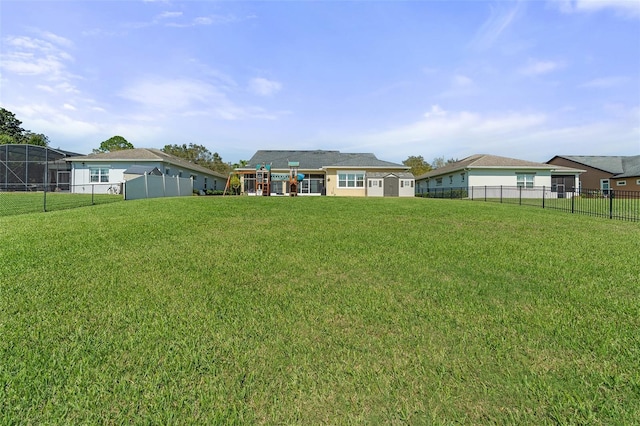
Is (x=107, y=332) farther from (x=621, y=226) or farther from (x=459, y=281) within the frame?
(x=621, y=226)

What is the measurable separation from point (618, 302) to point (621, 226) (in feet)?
22.9

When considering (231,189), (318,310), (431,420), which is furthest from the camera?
(231,189)

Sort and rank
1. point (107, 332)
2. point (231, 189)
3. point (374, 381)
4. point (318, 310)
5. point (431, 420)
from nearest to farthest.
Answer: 1. point (431, 420)
2. point (374, 381)
3. point (107, 332)
4. point (318, 310)
5. point (231, 189)

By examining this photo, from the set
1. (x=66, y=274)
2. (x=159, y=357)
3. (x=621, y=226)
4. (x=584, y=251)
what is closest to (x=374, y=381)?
(x=159, y=357)

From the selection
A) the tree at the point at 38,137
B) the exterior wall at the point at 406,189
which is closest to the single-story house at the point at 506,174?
the exterior wall at the point at 406,189

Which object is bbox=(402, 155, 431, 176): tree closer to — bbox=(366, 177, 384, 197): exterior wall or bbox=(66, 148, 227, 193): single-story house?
bbox=(366, 177, 384, 197): exterior wall

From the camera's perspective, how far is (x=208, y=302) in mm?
3539

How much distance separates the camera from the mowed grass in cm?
211

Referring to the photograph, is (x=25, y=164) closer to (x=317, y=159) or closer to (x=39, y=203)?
(x=39, y=203)

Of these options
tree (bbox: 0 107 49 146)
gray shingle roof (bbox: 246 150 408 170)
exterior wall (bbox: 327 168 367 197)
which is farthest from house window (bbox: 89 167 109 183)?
tree (bbox: 0 107 49 146)

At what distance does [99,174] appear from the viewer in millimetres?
25625

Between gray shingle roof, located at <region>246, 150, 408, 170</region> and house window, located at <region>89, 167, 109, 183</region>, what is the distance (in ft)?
38.3

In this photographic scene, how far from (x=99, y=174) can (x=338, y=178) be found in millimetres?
20175

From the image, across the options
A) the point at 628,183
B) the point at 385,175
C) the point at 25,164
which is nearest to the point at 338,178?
the point at 385,175
